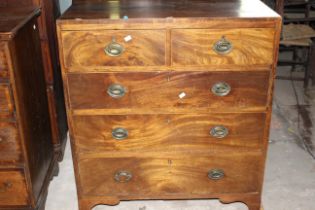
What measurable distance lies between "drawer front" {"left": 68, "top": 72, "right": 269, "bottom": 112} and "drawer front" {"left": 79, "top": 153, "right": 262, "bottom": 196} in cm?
31

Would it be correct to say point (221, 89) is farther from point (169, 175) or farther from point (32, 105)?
point (32, 105)

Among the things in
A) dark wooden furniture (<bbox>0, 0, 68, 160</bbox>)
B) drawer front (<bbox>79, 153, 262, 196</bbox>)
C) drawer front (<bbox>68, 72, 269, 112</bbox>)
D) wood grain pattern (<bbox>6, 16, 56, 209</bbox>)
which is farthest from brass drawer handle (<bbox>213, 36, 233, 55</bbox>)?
dark wooden furniture (<bbox>0, 0, 68, 160</bbox>)

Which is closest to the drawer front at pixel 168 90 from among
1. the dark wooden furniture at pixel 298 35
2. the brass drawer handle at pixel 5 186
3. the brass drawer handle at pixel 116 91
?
the brass drawer handle at pixel 116 91

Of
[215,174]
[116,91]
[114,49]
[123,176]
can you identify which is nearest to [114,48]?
[114,49]

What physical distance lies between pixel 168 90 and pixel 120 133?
1.12ft

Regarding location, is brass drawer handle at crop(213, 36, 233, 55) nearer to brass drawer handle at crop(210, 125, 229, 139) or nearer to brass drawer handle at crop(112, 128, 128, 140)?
brass drawer handle at crop(210, 125, 229, 139)

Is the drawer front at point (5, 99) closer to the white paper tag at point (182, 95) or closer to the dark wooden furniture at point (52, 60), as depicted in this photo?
the dark wooden furniture at point (52, 60)

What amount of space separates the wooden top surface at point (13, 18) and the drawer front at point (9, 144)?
0.44 metres

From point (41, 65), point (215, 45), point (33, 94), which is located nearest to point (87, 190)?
point (33, 94)

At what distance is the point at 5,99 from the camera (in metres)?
1.83

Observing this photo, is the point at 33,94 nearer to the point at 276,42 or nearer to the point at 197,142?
the point at 197,142

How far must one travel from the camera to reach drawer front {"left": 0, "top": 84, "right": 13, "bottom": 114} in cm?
181

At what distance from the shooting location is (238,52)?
187 centimetres

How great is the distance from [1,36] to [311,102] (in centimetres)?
284
